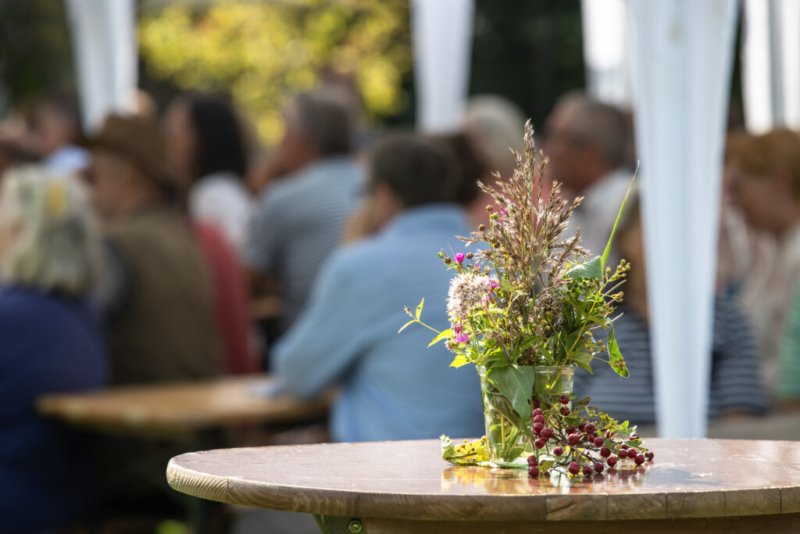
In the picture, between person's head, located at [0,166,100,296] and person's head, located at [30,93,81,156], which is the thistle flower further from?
person's head, located at [30,93,81,156]

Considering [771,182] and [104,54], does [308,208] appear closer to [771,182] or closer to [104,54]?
[771,182]

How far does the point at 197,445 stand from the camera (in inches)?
175

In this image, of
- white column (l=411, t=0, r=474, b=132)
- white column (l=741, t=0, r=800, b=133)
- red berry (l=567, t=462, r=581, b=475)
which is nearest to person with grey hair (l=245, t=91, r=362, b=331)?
white column (l=741, t=0, r=800, b=133)

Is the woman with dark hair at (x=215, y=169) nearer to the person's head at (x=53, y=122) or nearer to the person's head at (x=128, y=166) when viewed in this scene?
the person's head at (x=128, y=166)

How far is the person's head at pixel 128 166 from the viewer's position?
5.49 meters

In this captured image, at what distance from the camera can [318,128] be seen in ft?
20.6

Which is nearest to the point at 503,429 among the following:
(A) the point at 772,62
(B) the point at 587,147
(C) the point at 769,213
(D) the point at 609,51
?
(C) the point at 769,213

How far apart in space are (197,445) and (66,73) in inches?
473

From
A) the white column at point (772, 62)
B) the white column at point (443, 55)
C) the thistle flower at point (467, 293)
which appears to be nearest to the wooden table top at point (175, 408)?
the thistle flower at point (467, 293)

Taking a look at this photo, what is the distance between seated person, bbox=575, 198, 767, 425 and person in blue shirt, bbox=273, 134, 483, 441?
37cm

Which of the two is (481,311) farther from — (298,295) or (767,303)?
(298,295)

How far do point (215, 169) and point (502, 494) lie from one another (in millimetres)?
5220

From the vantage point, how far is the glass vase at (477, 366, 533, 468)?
2297 mm

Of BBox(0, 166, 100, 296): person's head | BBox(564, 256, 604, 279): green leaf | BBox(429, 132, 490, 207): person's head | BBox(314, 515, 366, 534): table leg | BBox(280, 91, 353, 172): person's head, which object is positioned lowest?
BBox(314, 515, 366, 534): table leg
